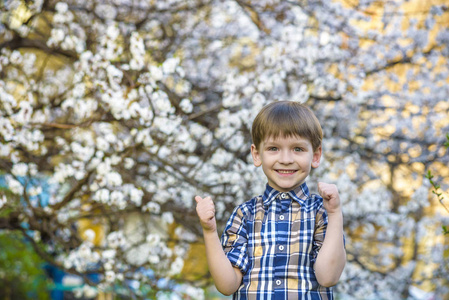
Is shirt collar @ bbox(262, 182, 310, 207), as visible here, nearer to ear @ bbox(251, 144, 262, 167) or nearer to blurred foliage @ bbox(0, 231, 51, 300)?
ear @ bbox(251, 144, 262, 167)

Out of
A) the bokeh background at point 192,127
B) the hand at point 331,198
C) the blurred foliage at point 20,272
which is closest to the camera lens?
the hand at point 331,198

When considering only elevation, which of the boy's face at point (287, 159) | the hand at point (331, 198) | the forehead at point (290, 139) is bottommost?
the hand at point (331, 198)

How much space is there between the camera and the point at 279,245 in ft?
6.41

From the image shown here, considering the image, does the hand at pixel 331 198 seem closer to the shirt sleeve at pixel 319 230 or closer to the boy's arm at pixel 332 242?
the boy's arm at pixel 332 242

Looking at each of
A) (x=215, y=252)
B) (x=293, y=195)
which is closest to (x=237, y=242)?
(x=215, y=252)

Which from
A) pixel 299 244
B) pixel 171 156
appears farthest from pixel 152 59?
pixel 299 244

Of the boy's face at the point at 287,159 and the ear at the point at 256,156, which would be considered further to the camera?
the ear at the point at 256,156

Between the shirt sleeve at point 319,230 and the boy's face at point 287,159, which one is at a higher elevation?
the boy's face at point 287,159

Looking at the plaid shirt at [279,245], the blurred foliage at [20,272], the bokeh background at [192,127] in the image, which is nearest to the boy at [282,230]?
the plaid shirt at [279,245]

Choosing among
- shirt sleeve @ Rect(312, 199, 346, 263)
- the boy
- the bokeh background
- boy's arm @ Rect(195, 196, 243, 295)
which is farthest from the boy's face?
the bokeh background

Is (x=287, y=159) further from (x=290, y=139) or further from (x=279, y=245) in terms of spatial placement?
(x=279, y=245)

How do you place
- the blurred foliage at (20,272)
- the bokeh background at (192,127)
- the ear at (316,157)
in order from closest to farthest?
the ear at (316,157) → the bokeh background at (192,127) → the blurred foliage at (20,272)

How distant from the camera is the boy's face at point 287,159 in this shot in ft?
6.49

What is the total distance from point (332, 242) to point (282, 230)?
20cm
